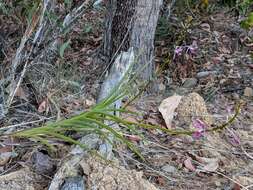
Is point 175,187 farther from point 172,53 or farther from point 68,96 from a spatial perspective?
point 172,53

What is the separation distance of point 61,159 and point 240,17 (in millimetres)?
2695

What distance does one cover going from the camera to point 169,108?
2654 mm

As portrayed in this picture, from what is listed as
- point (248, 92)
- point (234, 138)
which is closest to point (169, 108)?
point (234, 138)

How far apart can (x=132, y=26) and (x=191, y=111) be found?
804mm

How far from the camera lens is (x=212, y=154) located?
7.64 ft

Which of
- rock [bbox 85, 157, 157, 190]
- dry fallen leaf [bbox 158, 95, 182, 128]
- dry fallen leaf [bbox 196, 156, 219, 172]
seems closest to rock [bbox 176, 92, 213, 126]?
dry fallen leaf [bbox 158, 95, 182, 128]

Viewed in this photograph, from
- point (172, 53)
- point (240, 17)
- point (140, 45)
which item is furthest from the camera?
point (240, 17)

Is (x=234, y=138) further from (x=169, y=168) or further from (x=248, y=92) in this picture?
(x=248, y=92)

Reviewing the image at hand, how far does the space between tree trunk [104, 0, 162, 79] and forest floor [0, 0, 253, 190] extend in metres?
0.16

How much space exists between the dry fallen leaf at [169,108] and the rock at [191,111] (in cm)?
3

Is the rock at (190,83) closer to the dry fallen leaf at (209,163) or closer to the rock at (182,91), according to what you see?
the rock at (182,91)

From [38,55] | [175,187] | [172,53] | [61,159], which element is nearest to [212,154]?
[175,187]

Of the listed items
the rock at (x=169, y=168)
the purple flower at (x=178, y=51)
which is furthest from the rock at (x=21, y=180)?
the purple flower at (x=178, y=51)

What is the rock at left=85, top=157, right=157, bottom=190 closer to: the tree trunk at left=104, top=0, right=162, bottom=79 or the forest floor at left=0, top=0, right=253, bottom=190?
the forest floor at left=0, top=0, right=253, bottom=190
